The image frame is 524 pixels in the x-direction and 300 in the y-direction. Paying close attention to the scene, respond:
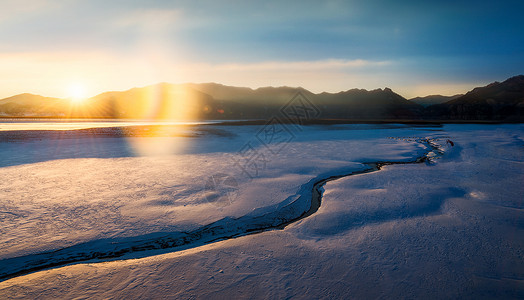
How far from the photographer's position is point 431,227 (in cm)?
400

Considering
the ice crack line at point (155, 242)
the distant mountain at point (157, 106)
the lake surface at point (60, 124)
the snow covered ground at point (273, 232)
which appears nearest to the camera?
the snow covered ground at point (273, 232)

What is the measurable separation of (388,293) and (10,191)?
26.0ft

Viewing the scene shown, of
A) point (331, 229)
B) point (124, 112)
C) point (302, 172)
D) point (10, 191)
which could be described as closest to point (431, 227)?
point (331, 229)

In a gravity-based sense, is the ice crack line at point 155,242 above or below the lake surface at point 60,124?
below

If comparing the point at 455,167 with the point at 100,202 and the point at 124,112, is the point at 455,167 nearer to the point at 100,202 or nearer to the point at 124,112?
the point at 100,202

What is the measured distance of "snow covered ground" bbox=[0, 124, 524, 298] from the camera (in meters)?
2.72

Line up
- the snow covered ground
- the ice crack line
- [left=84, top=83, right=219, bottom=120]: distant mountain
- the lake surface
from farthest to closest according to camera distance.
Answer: [left=84, top=83, right=219, bottom=120]: distant mountain
the lake surface
the ice crack line
the snow covered ground

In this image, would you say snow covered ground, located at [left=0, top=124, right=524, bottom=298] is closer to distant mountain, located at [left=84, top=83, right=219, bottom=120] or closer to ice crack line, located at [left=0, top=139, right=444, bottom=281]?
ice crack line, located at [left=0, top=139, right=444, bottom=281]

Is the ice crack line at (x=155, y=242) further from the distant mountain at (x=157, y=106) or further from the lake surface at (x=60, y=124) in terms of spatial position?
the distant mountain at (x=157, y=106)

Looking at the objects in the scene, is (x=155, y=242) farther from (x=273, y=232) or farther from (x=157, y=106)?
(x=157, y=106)

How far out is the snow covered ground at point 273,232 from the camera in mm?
2717

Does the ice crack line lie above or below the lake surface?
below

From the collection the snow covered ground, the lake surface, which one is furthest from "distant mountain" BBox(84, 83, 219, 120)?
the snow covered ground

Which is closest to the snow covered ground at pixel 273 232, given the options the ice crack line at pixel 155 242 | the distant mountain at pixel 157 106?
the ice crack line at pixel 155 242
